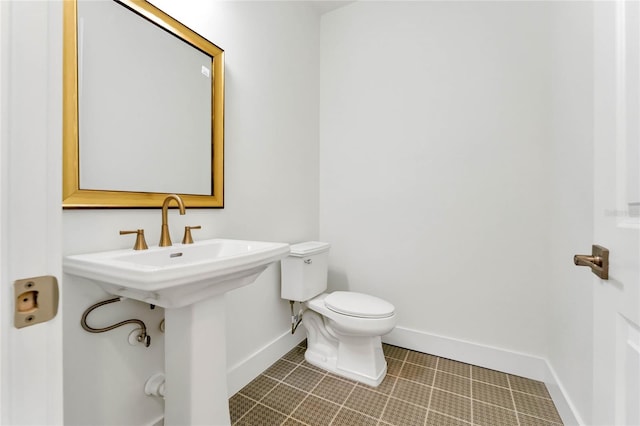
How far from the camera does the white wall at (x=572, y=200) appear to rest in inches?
45.3

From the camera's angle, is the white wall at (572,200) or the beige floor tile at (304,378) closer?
the white wall at (572,200)

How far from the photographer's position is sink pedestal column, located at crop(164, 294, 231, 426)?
1010 mm

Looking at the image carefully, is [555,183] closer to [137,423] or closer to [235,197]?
[235,197]

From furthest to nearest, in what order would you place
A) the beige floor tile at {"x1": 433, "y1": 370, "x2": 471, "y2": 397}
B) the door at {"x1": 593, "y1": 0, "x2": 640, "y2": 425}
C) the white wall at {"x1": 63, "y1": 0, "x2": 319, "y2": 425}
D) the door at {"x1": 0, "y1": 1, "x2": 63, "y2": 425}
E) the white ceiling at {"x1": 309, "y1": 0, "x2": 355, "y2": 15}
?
the white ceiling at {"x1": 309, "y1": 0, "x2": 355, "y2": 15}, the beige floor tile at {"x1": 433, "y1": 370, "x2": 471, "y2": 397}, the white wall at {"x1": 63, "y1": 0, "x2": 319, "y2": 425}, the door at {"x1": 593, "y1": 0, "x2": 640, "y2": 425}, the door at {"x1": 0, "y1": 1, "x2": 63, "y2": 425}

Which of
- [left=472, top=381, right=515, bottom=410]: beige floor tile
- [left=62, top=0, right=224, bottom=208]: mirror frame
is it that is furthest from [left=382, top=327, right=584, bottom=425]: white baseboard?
[left=62, top=0, right=224, bottom=208]: mirror frame

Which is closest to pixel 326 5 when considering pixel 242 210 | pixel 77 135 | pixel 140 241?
pixel 242 210

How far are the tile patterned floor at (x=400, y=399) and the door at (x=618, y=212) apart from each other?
2.77 feet

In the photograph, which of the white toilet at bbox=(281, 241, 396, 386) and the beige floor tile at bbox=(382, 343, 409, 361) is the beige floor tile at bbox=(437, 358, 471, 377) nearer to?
the beige floor tile at bbox=(382, 343, 409, 361)

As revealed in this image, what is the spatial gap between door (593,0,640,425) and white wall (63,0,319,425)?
150 centimetres

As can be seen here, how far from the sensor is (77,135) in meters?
0.97

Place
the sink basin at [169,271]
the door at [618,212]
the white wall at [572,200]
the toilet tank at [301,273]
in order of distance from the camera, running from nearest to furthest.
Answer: the door at [618,212] → the sink basin at [169,271] → the white wall at [572,200] → the toilet tank at [301,273]

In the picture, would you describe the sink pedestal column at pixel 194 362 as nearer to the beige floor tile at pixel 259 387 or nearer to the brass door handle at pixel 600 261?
the beige floor tile at pixel 259 387

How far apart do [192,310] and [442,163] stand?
1.77 m

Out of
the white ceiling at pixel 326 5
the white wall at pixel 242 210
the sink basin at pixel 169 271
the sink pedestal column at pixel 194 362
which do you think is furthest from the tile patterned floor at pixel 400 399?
the white ceiling at pixel 326 5
